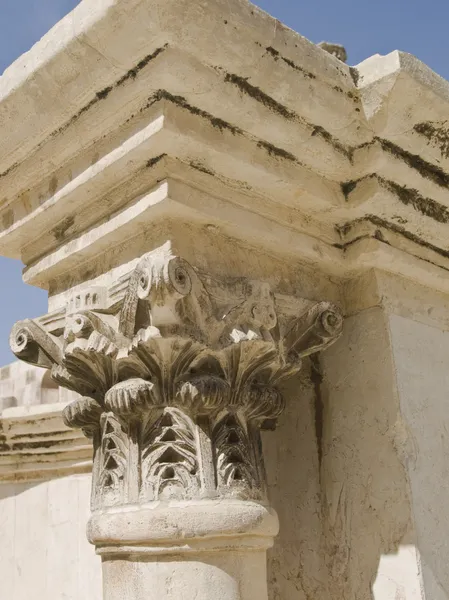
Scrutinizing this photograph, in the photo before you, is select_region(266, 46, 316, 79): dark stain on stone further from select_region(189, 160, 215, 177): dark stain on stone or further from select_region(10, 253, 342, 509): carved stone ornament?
select_region(10, 253, 342, 509): carved stone ornament

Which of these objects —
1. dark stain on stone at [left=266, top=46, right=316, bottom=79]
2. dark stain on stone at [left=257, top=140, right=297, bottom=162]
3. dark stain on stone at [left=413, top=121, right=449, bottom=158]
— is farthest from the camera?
dark stain on stone at [left=413, top=121, right=449, bottom=158]

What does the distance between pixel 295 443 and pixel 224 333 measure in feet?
1.85

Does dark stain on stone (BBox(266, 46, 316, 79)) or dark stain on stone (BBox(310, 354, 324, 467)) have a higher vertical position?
dark stain on stone (BBox(266, 46, 316, 79))

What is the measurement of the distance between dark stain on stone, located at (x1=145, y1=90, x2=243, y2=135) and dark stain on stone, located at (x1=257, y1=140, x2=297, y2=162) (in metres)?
0.07

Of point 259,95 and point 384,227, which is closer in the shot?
point 259,95

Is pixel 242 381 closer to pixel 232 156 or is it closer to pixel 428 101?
pixel 232 156

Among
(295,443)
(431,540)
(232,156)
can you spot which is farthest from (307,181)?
(431,540)

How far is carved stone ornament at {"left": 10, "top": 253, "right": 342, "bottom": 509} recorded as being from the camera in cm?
150

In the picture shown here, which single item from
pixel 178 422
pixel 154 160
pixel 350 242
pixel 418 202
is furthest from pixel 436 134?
pixel 178 422

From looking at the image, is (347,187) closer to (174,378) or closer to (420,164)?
(420,164)

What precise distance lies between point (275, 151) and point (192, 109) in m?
0.26

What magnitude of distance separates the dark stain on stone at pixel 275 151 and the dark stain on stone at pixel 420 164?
0.22 metres

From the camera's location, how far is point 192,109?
1504 mm

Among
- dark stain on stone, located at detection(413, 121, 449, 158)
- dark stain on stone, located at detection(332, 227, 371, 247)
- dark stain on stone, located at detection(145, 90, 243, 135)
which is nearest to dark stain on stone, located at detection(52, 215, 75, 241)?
dark stain on stone, located at detection(145, 90, 243, 135)
